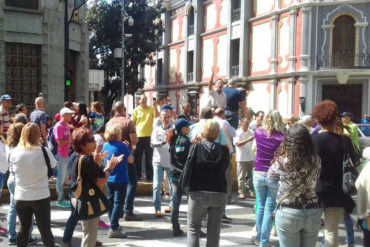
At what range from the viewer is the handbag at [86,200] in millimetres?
5234

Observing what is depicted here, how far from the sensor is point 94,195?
5305 millimetres

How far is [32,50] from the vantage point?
61.2ft

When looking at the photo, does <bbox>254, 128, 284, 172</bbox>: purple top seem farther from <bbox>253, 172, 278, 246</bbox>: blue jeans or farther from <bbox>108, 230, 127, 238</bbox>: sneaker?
<bbox>108, 230, 127, 238</bbox>: sneaker

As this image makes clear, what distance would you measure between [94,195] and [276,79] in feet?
76.3

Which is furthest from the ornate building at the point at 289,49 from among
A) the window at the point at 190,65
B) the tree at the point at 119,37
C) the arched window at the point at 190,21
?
the tree at the point at 119,37

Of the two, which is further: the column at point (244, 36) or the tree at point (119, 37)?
the tree at point (119, 37)

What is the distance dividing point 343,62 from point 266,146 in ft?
67.3

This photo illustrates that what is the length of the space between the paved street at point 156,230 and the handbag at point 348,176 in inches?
85.1

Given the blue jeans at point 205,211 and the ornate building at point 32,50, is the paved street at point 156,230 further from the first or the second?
the ornate building at point 32,50

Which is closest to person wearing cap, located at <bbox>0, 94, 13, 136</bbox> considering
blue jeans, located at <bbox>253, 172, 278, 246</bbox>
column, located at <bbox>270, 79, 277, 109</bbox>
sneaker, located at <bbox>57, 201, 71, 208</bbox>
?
sneaker, located at <bbox>57, 201, 71, 208</bbox>

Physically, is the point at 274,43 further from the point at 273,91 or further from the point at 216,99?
the point at 216,99

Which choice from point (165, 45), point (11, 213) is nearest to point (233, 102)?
point (11, 213)

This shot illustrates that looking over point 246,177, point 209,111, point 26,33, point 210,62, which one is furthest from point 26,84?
Answer: point 210,62

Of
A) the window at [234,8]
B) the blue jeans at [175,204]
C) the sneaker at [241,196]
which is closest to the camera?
the blue jeans at [175,204]
